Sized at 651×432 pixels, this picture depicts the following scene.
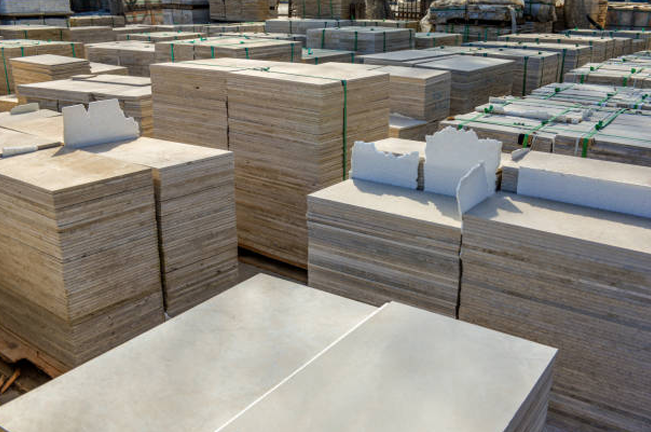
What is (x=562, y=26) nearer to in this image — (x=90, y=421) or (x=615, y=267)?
(x=615, y=267)

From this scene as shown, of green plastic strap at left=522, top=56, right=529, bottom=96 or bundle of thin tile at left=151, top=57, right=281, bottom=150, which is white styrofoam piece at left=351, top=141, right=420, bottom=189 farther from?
green plastic strap at left=522, top=56, right=529, bottom=96

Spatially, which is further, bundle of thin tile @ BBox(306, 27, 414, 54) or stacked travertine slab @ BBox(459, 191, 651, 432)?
bundle of thin tile @ BBox(306, 27, 414, 54)

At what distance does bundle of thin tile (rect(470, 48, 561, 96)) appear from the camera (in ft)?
35.9

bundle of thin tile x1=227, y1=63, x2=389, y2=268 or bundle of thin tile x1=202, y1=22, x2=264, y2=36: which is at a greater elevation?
bundle of thin tile x1=202, y1=22, x2=264, y2=36

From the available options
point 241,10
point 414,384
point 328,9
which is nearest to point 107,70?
point 328,9

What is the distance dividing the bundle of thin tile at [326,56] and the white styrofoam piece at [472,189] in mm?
6571

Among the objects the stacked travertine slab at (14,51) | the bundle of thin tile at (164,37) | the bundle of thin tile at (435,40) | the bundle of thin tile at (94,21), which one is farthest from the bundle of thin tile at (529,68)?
the bundle of thin tile at (94,21)

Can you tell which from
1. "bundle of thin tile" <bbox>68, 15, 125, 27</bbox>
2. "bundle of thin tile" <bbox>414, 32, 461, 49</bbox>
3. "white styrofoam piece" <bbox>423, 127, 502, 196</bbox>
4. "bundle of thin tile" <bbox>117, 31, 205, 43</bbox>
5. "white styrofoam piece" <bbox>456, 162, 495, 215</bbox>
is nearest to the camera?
"white styrofoam piece" <bbox>456, 162, 495, 215</bbox>

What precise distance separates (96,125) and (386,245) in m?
3.40

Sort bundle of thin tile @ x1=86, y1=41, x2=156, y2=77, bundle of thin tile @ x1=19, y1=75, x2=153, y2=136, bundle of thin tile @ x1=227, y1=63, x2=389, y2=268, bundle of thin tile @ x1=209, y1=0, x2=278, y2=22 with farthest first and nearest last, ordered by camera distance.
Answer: bundle of thin tile @ x1=209, y1=0, x2=278, y2=22 < bundle of thin tile @ x1=86, y1=41, x2=156, y2=77 < bundle of thin tile @ x1=19, y1=75, x2=153, y2=136 < bundle of thin tile @ x1=227, y1=63, x2=389, y2=268

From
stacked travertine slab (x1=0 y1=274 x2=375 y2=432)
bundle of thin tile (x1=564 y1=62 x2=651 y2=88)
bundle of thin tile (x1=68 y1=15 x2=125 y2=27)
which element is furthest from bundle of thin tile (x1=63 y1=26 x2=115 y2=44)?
stacked travertine slab (x1=0 y1=274 x2=375 y2=432)

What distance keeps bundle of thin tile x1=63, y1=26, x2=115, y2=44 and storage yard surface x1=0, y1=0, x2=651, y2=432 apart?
6140 millimetres

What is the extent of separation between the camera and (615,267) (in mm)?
3842

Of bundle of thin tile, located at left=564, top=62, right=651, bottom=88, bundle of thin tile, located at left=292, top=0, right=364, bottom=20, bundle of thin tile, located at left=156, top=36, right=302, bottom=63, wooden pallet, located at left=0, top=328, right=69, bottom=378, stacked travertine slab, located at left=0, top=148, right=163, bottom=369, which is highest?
bundle of thin tile, located at left=292, top=0, right=364, bottom=20
